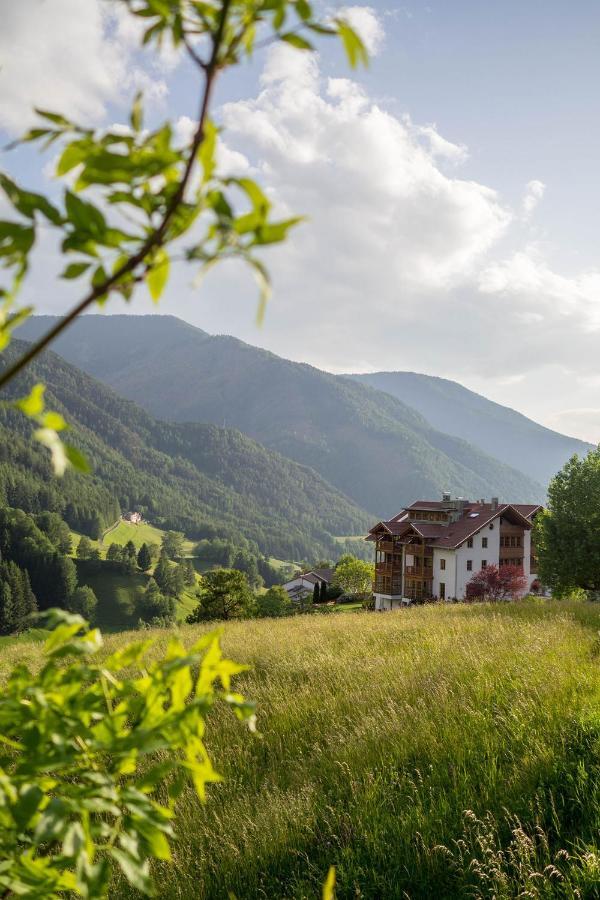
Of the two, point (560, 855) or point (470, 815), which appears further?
point (470, 815)

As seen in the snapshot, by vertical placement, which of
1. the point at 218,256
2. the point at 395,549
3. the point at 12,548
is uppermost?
the point at 218,256

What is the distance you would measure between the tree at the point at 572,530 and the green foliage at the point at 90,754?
37376 millimetres

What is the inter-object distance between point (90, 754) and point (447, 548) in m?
58.0

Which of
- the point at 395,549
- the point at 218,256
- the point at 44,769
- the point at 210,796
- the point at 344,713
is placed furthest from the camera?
the point at 395,549

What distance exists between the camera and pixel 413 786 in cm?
521

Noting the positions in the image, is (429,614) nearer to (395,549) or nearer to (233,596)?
(233,596)

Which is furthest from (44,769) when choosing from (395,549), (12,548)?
(12,548)

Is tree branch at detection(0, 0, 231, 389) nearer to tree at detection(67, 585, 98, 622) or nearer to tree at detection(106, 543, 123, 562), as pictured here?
tree at detection(67, 585, 98, 622)

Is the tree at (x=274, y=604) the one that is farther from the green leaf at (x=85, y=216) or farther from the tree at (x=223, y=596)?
the green leaf at (x=85, y=216)

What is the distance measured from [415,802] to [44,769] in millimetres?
4761

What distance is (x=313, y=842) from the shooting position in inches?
196

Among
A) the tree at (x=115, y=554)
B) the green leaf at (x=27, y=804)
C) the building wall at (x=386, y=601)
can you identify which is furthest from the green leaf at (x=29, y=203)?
the tree at (x=115, y=554)

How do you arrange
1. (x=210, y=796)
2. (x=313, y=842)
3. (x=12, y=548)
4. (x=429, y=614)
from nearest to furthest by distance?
(x=313, y=842), (x=210, y=796), (x=429, y=614), (x=12, y=548)

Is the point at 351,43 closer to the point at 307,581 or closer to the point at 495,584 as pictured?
the point at 495,584
